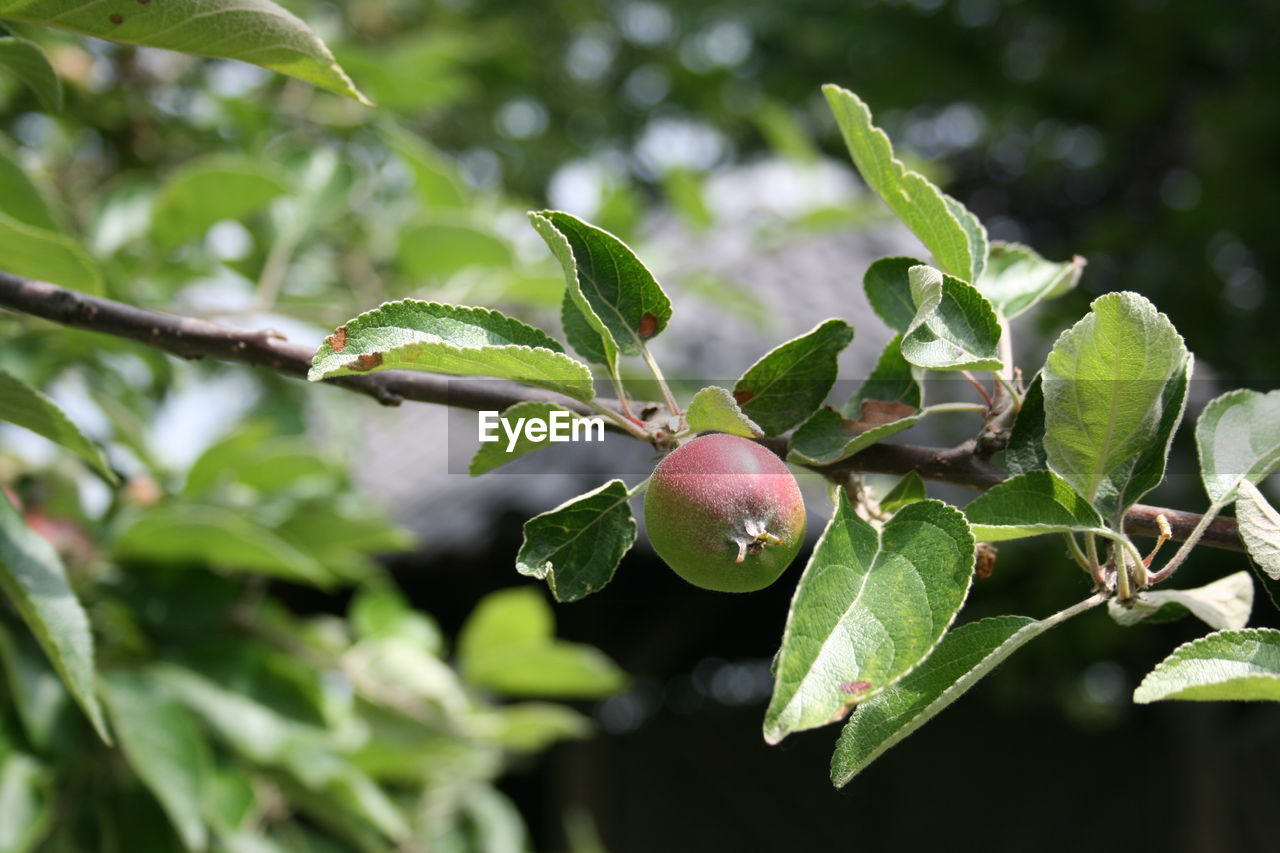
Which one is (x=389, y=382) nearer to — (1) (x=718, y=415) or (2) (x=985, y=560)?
(1) (x=718, y=415)

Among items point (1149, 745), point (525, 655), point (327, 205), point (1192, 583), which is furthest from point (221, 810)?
point (1149, 745)

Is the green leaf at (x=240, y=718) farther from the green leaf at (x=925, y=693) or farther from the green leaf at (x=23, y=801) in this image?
the green leaf at (x=925, y=693)

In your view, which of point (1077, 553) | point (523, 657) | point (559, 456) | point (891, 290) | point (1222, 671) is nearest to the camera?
point (1222, 671)

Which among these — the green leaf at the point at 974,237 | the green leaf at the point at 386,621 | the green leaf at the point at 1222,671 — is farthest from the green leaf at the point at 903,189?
the green leaf at the point at 386,621

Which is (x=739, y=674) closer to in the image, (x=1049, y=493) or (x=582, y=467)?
(x=582, y=467)

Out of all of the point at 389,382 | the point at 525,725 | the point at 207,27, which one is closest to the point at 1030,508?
the point at 389,382
